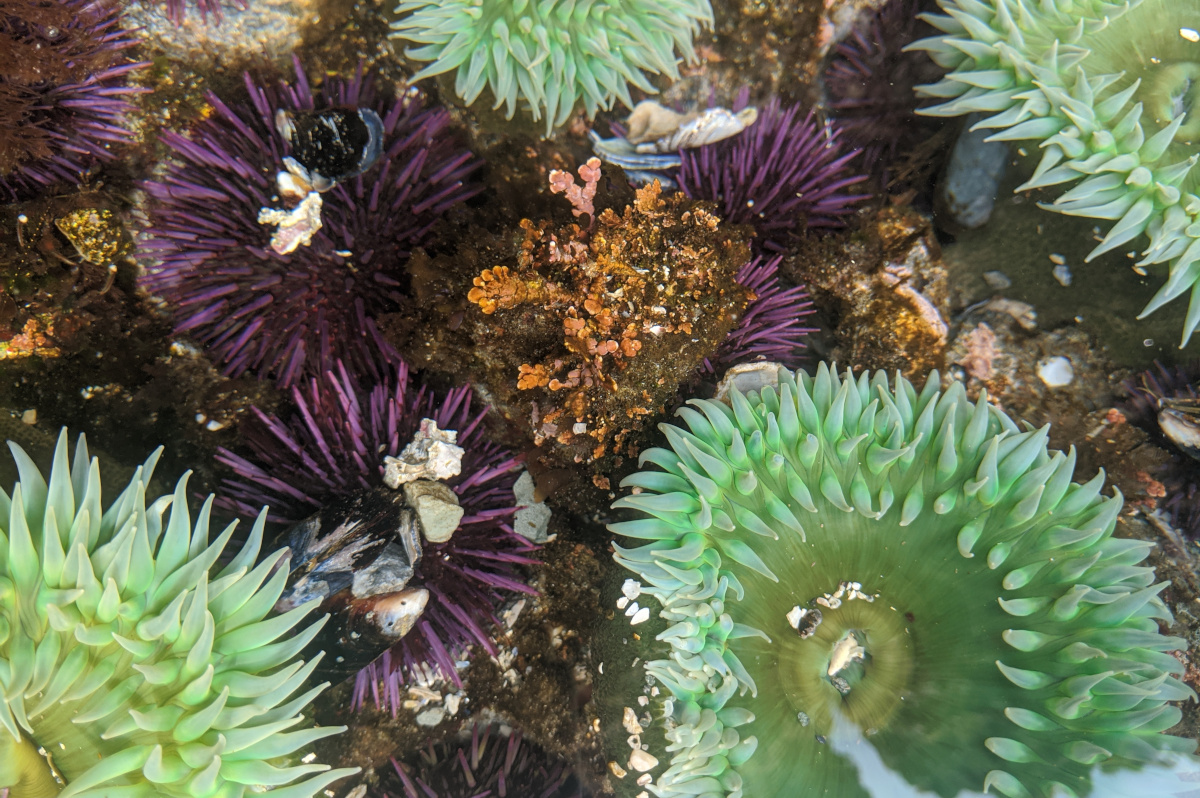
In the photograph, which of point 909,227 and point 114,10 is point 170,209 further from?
point 909,227

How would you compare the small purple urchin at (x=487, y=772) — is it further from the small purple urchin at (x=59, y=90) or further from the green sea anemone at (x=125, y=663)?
the small purple urchin at (x=59, y=90)

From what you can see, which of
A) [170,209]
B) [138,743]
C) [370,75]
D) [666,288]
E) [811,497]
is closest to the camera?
[138,743]

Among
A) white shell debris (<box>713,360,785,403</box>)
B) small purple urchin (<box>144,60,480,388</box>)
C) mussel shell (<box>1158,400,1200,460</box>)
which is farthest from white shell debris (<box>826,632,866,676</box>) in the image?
small purple urchin (<box>144,60,480,388</box>)

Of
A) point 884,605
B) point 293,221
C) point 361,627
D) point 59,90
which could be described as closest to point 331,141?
point 293,221

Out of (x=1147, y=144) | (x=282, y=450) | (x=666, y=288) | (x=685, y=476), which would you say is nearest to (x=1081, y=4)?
(x=1147, y=144)

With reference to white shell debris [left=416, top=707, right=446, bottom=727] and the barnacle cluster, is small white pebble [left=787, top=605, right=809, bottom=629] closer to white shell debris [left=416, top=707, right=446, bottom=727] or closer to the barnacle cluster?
the barnacle cluster
